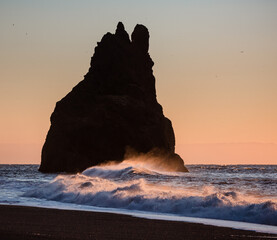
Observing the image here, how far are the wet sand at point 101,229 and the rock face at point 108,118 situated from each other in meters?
99.0

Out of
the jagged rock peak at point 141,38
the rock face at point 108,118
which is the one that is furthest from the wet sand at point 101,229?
the jagged rock peak at point 141,38

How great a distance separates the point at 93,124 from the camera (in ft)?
385

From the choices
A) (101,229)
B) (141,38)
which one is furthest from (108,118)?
(101,229)

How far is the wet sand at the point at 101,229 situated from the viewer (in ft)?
37.1

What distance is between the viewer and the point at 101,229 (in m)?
12.5

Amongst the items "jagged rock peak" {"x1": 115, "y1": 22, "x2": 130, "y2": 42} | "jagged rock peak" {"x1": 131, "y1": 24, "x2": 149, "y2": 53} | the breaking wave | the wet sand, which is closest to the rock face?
"jagged rock peak" {"x1": 115, "y1": 22, "x2": 130, "y2": 42}

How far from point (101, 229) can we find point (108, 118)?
10487cm

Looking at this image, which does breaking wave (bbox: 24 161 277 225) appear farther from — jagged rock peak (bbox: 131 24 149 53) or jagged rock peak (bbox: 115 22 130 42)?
jagged rock peak (bbox: 131 24 149 53)

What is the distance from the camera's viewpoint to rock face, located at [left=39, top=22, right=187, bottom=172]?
116 meters

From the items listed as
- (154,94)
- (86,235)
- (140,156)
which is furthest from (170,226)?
(154,94)

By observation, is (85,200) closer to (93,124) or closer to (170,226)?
(170,226)

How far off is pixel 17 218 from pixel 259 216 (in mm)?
6381

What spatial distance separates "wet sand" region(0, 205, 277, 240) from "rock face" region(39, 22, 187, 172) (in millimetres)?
99005

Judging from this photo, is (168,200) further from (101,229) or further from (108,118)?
(108,118)
